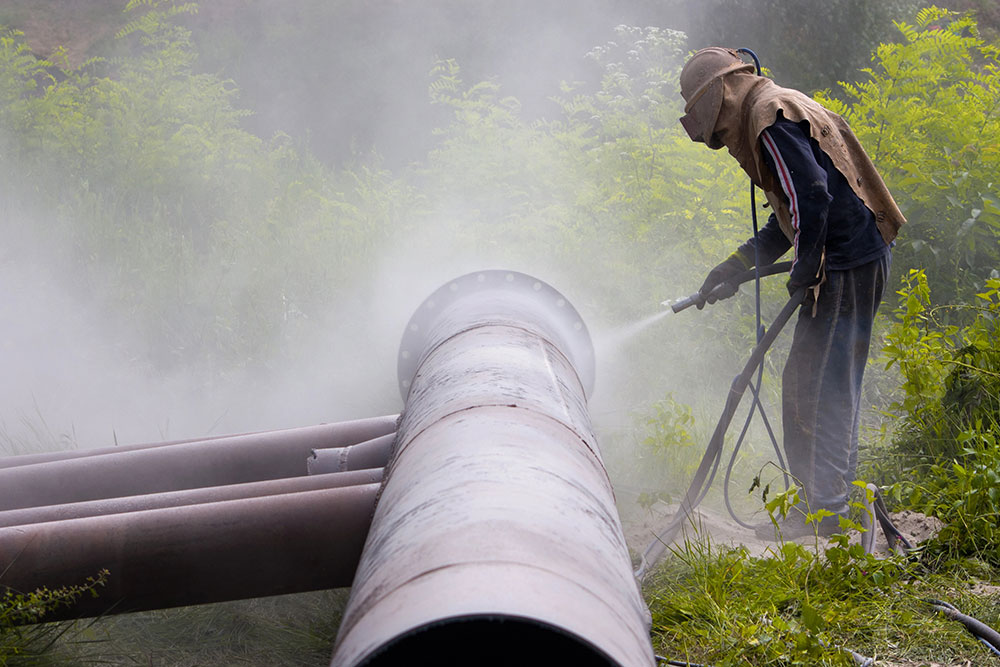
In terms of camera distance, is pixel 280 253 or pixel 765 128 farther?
pixel 280 253

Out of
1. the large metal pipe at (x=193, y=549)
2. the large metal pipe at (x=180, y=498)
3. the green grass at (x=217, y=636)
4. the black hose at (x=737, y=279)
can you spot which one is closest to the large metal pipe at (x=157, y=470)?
the large metal pipe at (x=180, y=498)

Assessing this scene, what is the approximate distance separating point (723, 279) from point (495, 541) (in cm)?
297

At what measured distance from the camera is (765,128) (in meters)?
3.81

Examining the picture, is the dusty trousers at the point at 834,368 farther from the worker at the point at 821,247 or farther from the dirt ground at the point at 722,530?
the dirt ground at the point at 722,530

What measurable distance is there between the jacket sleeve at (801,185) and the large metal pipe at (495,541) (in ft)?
5.12

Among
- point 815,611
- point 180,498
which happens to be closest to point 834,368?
point 815,611

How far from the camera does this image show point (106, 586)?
8.74 feet

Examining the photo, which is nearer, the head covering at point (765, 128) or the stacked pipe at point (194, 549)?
the stacked pipe at point (194, 549)

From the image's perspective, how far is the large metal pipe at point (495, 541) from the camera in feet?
5.27

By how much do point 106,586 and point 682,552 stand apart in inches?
88.8

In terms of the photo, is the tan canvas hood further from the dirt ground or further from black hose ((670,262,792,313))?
the dirt ground

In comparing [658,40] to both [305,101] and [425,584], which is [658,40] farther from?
[425,584]

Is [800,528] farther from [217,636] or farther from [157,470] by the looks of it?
[157,470]

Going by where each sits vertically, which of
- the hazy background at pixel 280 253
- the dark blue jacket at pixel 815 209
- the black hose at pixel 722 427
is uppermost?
the dark blue jacket at pixel 815 209
